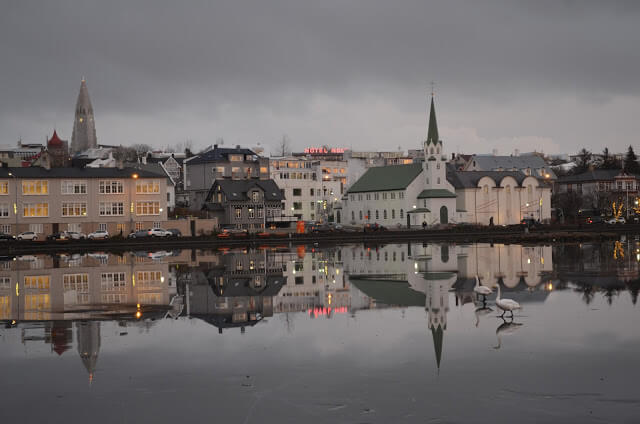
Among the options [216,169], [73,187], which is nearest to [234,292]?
[73,187]

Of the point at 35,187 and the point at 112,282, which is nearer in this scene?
the point at 112,282

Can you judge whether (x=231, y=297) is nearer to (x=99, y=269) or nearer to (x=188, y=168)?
(x=99, y=269)

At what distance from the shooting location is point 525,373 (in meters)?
15.7

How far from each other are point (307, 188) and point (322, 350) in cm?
10169

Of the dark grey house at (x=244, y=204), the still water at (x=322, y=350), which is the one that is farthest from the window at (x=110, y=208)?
the still water at (x=322, y=350)

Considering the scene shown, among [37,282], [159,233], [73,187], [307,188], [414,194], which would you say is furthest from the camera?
[307,188]

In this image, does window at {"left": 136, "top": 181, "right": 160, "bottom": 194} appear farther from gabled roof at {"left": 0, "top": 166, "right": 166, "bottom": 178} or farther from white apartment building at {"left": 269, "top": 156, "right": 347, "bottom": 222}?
white apartment building at {"left": 269, "top": 156, "right": 347, "bottom": 222}

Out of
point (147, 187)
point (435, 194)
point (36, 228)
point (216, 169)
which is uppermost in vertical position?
point (216, 169)

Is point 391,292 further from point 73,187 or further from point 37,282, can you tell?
point 73,187

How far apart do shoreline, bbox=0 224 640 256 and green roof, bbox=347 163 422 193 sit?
19.5 m

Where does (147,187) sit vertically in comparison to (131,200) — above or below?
above

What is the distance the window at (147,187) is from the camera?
279ft

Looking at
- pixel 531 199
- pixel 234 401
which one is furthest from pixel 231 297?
pixel 531 199

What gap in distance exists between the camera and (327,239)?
3135 inches
